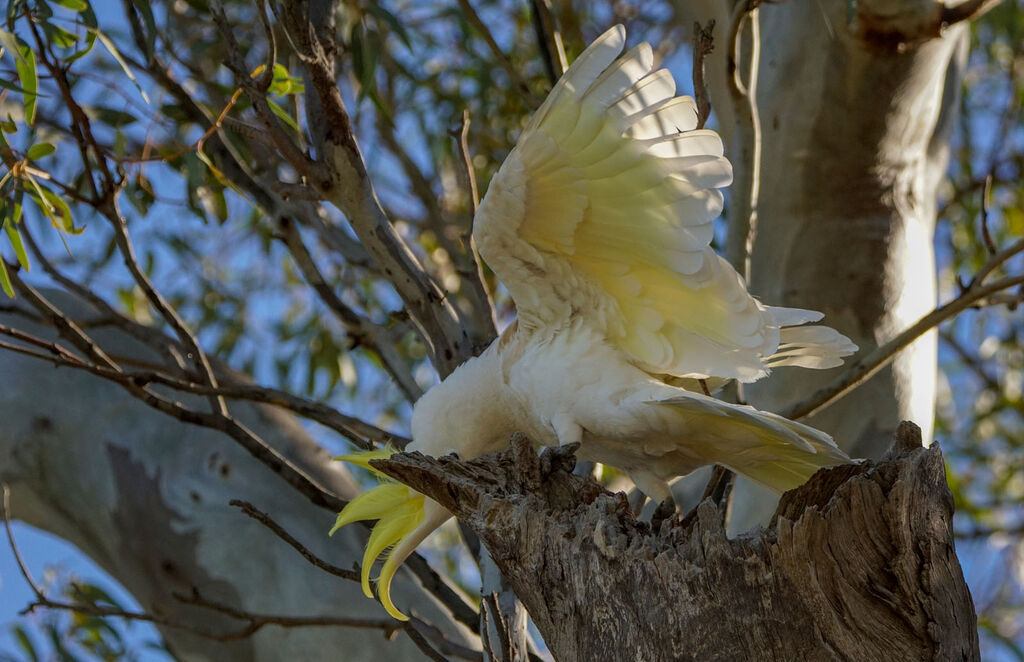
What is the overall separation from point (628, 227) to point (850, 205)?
924mm

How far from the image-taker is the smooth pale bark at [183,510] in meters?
2.16

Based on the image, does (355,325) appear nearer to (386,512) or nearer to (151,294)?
(151,294)

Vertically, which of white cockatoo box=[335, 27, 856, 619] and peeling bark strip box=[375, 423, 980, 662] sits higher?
white cockatoo box=[335, 27, 856, 619]

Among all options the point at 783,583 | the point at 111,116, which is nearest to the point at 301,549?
the point at 783,583

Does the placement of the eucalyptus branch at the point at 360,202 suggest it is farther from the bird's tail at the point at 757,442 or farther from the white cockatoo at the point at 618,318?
the bird's tail at the point at 757,442

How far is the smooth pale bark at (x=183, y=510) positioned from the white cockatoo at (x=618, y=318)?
611 millimetres

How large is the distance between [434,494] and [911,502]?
0.52 m

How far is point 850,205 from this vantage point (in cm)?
221

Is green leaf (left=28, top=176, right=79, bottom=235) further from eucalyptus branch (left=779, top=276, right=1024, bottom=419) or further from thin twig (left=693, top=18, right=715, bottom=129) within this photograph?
eucalyptus branch (left=779, top=276, right=1024, bottom=419)

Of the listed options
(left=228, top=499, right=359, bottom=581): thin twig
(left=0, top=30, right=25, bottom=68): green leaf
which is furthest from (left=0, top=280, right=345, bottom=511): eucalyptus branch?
(left=0, top=30, right=25, bottom=68): green leaf

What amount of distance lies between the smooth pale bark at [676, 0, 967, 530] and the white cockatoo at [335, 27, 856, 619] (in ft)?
1.85

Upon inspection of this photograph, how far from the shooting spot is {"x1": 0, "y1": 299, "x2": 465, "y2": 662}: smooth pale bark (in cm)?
216

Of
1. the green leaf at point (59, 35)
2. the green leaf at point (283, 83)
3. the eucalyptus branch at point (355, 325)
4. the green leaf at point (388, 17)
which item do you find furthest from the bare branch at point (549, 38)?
the green leaf at point (59, 35)

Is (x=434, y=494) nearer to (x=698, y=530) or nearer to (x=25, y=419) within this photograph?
(x=698, y=530)
